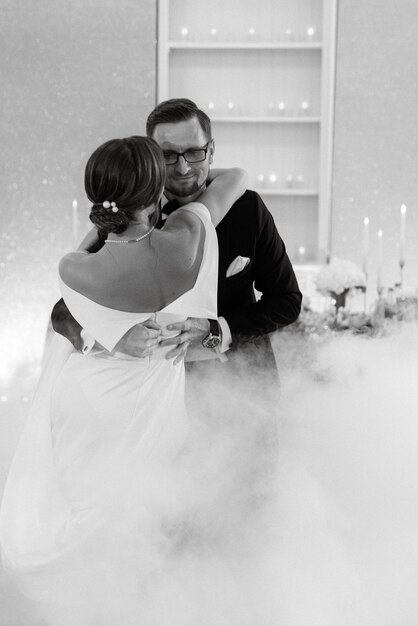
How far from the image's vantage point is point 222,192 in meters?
1.21

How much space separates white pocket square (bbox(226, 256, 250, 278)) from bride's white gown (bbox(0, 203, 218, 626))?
0.60ft

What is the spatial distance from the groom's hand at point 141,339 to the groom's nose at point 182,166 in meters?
0.27

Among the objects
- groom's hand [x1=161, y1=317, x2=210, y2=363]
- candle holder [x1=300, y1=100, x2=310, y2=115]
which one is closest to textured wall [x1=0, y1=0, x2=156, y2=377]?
candle holder [x1=300, y1=100, x2=310, y2=115]

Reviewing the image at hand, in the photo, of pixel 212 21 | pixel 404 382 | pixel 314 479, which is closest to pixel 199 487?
pixel 314 479

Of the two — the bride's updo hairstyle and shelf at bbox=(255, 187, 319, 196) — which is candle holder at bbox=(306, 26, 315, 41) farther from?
the bride's updo hairstyle

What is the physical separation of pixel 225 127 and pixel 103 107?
0.56 metres

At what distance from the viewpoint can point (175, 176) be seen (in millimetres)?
1203

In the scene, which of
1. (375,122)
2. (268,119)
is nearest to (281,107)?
(268,119)

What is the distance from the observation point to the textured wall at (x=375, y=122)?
340cm

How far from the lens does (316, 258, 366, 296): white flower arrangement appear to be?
2586mm

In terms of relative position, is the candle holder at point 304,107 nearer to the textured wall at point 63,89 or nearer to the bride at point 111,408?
the textured wall at point 63,89

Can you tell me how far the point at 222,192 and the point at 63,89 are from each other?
2521 mm

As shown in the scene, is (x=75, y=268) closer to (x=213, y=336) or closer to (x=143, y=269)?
(x=143, y=269)

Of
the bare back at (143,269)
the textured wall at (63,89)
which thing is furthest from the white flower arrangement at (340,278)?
the bare back at (143,269)
